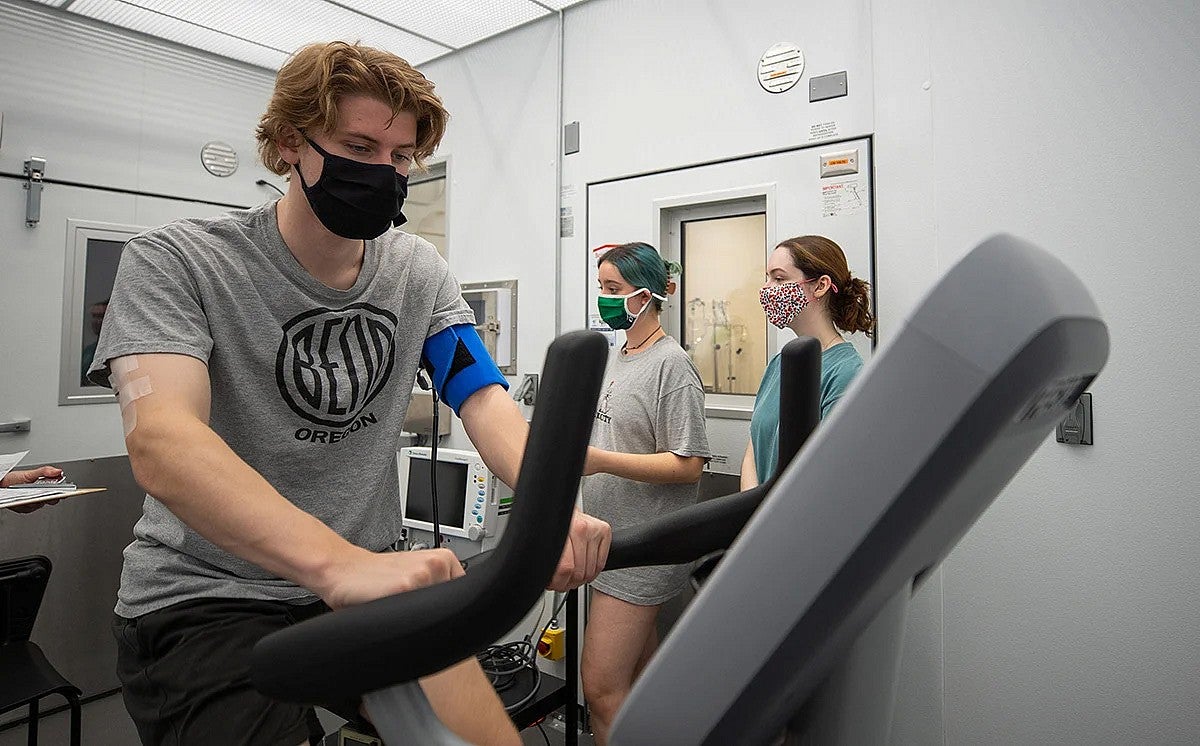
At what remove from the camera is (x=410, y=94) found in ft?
3.61

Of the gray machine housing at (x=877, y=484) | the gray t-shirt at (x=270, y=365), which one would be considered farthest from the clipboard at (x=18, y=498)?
the gray machine housing at (x=877, y=484)

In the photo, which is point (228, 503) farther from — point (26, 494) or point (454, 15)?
point (454, 15)

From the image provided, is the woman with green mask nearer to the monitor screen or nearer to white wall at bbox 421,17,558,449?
the monitor screen

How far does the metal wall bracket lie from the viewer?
3.06 meters

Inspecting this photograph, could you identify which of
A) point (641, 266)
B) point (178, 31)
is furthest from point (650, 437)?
point (178, 31)

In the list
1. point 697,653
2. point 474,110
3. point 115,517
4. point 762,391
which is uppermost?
point 474,110

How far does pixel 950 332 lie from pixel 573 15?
3.30 metres

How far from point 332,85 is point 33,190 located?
297 centimetres

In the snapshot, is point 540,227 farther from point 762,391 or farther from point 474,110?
point 762,391

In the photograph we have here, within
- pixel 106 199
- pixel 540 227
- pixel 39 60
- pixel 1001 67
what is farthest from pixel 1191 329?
pixel 39 60

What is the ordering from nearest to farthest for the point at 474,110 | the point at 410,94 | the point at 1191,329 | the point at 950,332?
the point at 950,332 → the point at 410,94 → the point at 1191,329 → the point at 474,110

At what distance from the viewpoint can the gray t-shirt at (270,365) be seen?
96cm

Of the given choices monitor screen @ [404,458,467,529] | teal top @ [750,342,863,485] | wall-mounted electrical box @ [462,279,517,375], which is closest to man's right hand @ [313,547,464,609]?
teal top @ [750,342,863,485]

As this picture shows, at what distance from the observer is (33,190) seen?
3072mm
